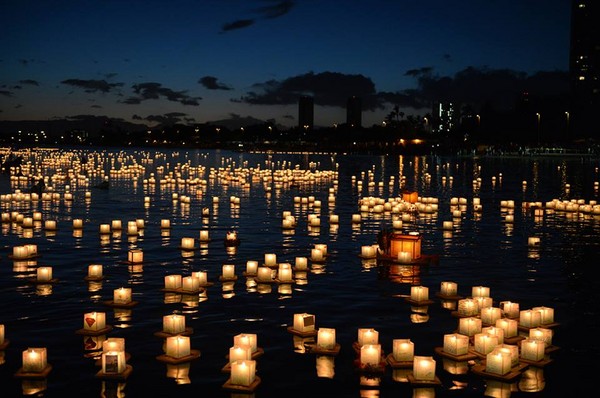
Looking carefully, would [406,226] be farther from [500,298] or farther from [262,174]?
[262,174]

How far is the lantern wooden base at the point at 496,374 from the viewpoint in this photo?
11.3 meters

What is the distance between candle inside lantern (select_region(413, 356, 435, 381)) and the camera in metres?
11.0

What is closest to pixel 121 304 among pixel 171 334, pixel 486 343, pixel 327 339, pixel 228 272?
pixel 171 334

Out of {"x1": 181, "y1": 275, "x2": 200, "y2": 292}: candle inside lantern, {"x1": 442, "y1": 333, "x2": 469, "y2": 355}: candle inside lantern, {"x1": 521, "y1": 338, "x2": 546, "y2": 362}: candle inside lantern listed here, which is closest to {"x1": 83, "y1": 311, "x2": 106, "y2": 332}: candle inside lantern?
{"x1": 181, "y1": 275, "x2": 200, "y2": 292}: candle inside lantern

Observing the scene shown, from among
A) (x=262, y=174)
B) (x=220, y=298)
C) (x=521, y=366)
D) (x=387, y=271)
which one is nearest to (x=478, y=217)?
(x=387, y=271)

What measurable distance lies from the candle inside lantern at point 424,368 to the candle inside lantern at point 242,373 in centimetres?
269

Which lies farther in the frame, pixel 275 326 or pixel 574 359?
pixel 275 326

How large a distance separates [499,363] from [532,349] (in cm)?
103

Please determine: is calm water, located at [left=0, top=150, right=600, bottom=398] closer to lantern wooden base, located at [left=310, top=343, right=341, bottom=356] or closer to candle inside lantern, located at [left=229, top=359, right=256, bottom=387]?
lantern wooden base, located at [left=310, top=343, right=341, bottom=356]

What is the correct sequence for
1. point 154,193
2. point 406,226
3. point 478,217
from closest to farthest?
point 406,226
point 478,217
point 154,193

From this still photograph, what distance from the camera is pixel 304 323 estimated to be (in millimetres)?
13383

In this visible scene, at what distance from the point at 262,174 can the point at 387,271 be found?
167 ft

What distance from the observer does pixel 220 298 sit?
1639 cm

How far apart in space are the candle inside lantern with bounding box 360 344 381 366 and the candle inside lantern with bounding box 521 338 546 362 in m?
2.74
